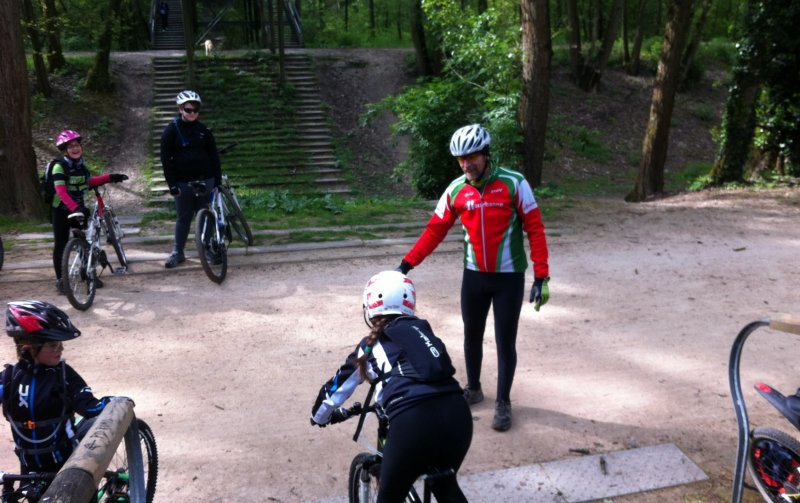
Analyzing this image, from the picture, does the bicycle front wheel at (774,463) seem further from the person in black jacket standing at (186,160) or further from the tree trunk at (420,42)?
the tree trunk at (420,42)

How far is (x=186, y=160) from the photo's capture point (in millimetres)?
7832

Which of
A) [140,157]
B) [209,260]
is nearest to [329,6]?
[140,157]

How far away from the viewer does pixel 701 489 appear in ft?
13.3

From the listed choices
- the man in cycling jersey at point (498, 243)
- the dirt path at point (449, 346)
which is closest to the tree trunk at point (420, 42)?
the dirt path at point (449, 346)

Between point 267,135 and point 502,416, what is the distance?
58.9ft

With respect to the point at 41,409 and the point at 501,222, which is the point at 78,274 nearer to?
the point at 41,409

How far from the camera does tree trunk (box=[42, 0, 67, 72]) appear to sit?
20578 mm

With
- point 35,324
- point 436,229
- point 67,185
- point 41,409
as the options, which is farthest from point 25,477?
point 67,185

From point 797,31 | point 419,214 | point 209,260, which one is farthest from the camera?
point 797,31

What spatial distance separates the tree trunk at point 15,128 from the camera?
10367 mm

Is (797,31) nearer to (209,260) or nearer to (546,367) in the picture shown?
(546,367)

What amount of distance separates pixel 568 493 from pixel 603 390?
5.08 ft

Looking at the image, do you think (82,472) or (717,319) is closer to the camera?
(82,472)

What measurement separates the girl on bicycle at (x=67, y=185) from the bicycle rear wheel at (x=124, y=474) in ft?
12.5
